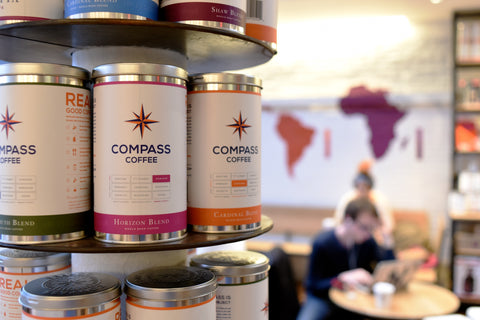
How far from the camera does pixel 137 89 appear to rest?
3.26 ft

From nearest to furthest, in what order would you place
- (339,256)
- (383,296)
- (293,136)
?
(383,296) → (339,256) → (293,136)

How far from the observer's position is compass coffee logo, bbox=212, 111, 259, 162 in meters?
1.13

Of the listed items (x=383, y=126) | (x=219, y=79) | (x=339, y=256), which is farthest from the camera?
(x=383, y=126)

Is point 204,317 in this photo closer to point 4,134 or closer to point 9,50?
point 4,134

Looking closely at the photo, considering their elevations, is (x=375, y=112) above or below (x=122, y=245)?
above

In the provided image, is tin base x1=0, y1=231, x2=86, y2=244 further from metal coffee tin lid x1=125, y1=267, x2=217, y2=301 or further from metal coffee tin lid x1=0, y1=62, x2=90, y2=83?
metal coffee tin lid x1=0, y1=62, x2=90, y2=83

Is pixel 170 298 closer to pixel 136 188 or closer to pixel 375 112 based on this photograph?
pixel 136 188

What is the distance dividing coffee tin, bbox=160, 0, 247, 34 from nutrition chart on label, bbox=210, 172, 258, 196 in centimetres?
36

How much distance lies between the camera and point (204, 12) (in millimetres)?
1058

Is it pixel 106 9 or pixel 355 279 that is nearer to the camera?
pixel 106 9

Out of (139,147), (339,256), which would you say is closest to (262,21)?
(139,147)

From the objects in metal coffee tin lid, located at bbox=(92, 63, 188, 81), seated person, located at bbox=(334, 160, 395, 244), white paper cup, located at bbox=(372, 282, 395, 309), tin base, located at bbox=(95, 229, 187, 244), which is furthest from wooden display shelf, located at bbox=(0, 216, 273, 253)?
seated person, located at bbox=(334, 160, 395, 244)

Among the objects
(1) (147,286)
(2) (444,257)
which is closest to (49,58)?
(1) (147,286)

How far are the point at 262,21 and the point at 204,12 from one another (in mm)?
259
